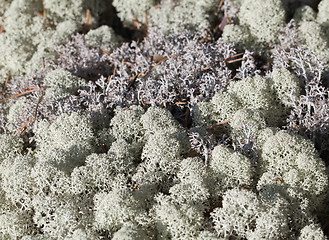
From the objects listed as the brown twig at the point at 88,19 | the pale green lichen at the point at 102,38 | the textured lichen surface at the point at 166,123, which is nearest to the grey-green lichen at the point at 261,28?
the textured lichen surface at the point at 166,123

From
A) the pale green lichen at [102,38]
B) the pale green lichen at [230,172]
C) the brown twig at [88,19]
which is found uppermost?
the brown twig at [88,19]

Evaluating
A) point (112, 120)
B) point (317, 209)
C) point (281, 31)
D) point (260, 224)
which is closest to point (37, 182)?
point (112, 120)

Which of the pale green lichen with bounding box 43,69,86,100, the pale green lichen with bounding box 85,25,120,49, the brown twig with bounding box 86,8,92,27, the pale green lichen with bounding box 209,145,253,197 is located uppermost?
the brown twig with bounding box 86,8,92,27

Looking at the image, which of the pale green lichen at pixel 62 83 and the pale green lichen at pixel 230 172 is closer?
the pale green lichen at pixel 230 172

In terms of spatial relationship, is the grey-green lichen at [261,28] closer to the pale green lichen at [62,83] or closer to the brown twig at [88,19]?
the pale green lichen at [62,83]

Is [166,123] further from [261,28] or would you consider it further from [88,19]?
[88,19]

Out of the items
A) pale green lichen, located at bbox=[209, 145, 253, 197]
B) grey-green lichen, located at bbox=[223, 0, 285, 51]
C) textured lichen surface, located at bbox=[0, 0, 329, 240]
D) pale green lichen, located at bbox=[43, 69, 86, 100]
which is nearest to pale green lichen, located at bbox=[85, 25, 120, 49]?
textured lichen surface, located at bbox=[0, 0, 329, 240]

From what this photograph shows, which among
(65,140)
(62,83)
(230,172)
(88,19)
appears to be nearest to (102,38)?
(88,19)

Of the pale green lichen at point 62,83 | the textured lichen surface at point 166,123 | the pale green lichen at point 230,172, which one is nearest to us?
the textured lichen surface at point 166,123

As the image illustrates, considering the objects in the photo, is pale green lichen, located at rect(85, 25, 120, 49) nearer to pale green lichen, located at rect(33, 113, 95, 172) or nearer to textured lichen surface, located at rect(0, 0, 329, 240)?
textured lichen surface, located at rect(0, 0, 329, 240)
